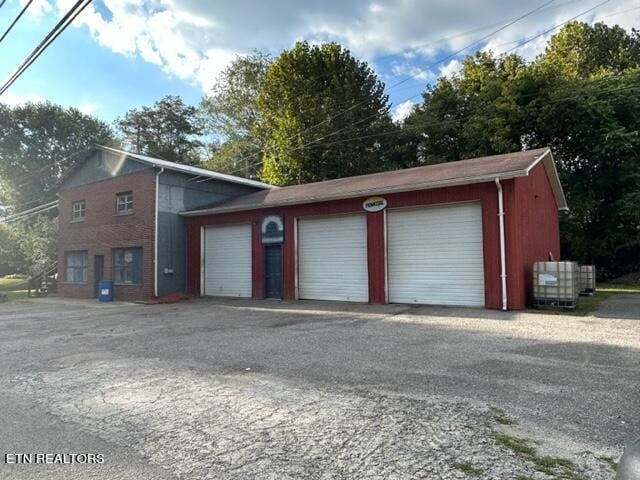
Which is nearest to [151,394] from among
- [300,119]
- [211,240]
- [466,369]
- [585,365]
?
[466,369]

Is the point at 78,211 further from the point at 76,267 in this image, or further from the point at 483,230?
the point at 483,230

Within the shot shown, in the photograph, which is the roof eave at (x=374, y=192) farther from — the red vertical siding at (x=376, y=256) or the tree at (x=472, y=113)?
the tree at (x=472, y=113)

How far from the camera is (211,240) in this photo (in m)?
17.8

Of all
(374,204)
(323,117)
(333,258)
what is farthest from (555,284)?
(323,117)

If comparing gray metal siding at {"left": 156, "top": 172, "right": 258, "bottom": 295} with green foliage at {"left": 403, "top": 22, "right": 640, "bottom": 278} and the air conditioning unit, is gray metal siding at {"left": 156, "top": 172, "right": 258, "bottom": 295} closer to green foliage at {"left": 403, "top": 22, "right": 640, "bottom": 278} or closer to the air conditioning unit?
the air conditioning unit

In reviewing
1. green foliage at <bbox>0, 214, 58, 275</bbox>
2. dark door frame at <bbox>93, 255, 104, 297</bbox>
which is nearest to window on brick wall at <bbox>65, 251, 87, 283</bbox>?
dark door frame at <bbox>93, 255, 104, 297</bbox>

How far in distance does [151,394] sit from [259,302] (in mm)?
10320

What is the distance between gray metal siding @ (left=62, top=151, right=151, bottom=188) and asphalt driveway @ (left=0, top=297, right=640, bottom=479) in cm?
1111

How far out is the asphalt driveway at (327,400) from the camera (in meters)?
3.20

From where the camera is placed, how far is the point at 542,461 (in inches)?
122

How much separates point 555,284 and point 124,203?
1659 centimetres

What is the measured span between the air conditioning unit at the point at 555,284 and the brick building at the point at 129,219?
1325cm

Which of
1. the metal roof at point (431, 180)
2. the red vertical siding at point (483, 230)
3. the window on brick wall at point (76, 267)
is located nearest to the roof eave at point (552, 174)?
the metal roof at point (431, 180)

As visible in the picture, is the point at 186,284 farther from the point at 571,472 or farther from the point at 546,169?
the point at 571,472
